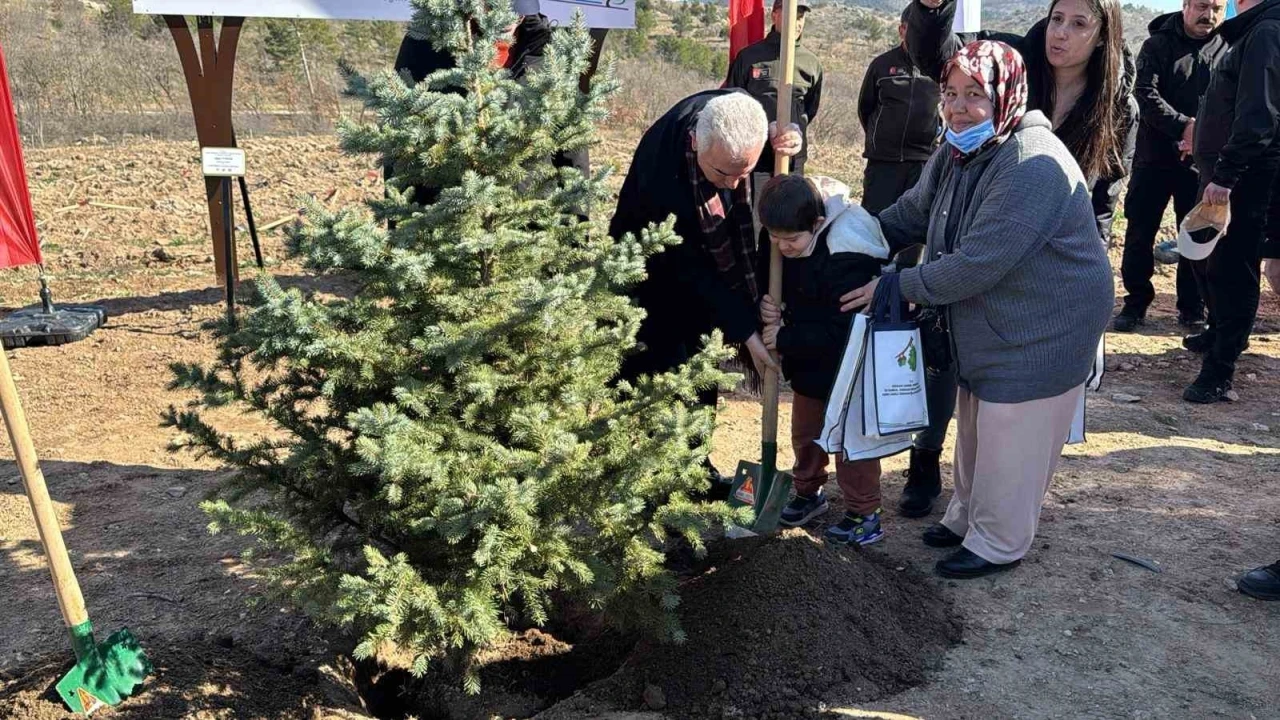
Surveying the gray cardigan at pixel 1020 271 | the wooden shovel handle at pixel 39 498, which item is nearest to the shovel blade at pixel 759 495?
the gray cardigan at pixel 1020 271

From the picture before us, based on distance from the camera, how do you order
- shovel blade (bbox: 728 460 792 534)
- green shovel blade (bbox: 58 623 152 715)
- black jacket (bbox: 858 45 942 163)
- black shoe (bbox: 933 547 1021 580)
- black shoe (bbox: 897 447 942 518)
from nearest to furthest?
green shovel blade (bbox: 58 623 152 715) < black shoe (bbox: 933 547 1021 580) < shovel blade (bbox: 728 460 792 534) < black shoe (bbox: 897 447 942 518) < black jacket (bbox: 858 45 942 163)

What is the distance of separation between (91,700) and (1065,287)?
128 inches

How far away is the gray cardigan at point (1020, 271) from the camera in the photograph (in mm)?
3219

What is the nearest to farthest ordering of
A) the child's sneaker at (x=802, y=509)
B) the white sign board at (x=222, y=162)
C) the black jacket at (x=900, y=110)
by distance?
the child's sneaker at (x=802, y=509) < the black jacket at (x=900, y=110) < the white sign board at (x=222, y=162)

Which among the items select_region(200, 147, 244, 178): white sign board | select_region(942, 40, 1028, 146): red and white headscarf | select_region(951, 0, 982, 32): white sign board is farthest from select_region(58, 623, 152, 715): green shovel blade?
select_region(951, 0, 982, 32): white sign board

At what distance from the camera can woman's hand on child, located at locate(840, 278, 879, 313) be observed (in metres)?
3.56

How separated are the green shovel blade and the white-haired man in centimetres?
189

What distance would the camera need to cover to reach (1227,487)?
471 cm

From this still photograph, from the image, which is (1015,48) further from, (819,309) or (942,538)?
(942,538)

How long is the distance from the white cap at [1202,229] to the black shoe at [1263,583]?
2.21 m

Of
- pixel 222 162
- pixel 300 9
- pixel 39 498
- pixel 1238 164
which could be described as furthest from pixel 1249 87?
pixel 222 162

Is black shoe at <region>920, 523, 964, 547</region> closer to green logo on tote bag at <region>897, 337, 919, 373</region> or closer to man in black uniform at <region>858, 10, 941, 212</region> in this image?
green logo on tote bag at <region>897, 337, 919, 373</region>

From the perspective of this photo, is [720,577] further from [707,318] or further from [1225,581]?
[1225,581]

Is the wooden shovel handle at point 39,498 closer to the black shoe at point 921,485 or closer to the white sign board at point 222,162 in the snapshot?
the black shoe at point 921,485
